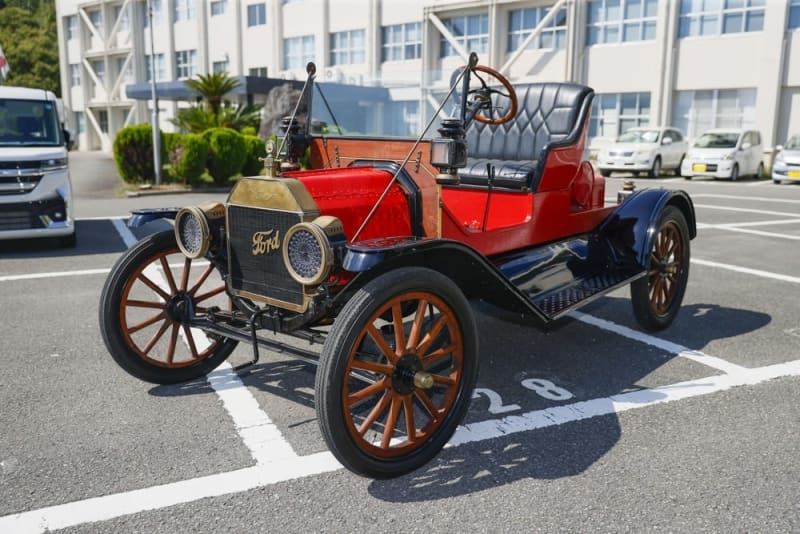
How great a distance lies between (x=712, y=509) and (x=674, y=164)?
21138mm

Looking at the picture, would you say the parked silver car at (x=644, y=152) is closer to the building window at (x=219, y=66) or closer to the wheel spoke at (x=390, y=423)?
the wheel spoke at (x=390, y=423)

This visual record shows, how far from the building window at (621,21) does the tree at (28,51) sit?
126 feet

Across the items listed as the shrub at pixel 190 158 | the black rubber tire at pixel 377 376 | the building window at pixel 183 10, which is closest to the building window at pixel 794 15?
the shrub at pixel 190 158

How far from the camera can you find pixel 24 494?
279 centimetres

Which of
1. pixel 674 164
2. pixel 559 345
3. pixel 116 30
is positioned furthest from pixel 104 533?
pixel 116 30

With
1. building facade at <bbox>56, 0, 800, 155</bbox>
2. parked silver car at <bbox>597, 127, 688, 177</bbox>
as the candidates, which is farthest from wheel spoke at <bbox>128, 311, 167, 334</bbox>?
parked silver car at <bbox>597, 127, 688, 177</bbox>

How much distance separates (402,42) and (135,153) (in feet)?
57.3

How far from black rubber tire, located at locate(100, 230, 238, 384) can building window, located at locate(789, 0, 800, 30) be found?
944 inches

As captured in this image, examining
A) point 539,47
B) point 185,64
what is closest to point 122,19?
point 185,64

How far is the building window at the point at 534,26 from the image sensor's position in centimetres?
2675

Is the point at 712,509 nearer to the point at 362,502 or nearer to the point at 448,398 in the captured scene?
the point at 448,398

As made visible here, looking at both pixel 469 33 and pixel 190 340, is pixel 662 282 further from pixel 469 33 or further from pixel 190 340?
pixel 469 33

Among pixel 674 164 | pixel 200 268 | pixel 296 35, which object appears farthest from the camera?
pixel 296 35

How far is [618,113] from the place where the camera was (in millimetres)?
26141
